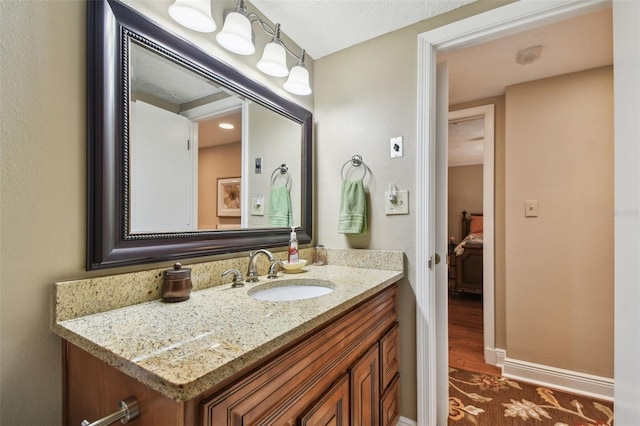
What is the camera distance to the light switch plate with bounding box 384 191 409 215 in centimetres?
149

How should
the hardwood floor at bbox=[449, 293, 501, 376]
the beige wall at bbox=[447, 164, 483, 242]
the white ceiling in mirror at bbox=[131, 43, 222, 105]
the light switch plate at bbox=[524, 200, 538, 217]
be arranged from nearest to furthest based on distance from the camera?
the white ceiling in mirror at bbox=[131, 43, 222, 105]
the light switch plate at bbox=[524, 200, 538, 217]
the hardwood floor at bbox=[449, 293, 501, 376]
the beige wall at bbox=[447, 164, 483, 242]

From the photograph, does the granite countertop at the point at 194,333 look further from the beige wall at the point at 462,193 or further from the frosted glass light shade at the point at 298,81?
the beige wall at the point at 462,193

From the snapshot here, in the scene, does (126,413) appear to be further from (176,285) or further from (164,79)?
(164,79)

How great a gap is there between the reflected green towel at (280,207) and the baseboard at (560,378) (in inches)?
76.1

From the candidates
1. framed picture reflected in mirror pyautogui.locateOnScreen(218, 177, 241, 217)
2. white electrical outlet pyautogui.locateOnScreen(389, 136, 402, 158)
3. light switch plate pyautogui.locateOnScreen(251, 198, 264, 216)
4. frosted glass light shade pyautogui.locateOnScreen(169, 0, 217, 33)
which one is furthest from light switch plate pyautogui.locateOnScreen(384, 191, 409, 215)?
frosted glass light shade pyautogui.locateOnScreen(169, 0, 217, 33)

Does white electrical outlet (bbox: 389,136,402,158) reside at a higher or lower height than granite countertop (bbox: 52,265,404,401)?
higher

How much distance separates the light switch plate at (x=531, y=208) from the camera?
2.04 metres

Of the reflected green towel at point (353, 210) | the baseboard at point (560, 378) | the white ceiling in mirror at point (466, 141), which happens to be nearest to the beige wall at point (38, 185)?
the reflected green towel at point (353, 210)

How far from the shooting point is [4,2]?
0.69 m

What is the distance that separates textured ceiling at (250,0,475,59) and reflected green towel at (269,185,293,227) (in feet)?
Result: 2.77

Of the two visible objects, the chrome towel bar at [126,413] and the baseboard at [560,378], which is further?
the baseboard at [560,378]

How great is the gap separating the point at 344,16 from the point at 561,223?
1.94 metres

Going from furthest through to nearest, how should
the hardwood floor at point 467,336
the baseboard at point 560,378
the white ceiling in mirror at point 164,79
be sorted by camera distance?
the hardwood floor at point 467,336, the baseboard at point 560,378, the white ceiling in mirror at point 164,79

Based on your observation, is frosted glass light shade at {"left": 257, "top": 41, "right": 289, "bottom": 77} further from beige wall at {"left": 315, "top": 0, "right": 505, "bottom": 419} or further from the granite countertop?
the granite countertop
